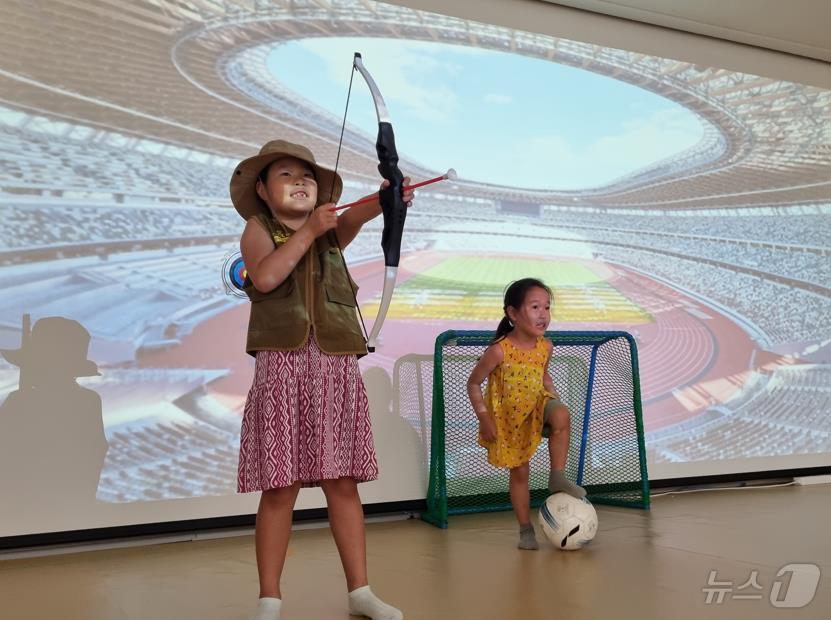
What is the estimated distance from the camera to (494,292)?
4.06 meters

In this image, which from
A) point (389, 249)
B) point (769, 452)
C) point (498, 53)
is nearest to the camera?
point (389, 249)

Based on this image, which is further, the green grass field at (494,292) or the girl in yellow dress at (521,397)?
the green grass field at (494,292)

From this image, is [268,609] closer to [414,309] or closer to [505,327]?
[505,327]

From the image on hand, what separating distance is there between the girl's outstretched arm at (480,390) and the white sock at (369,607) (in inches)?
41.0

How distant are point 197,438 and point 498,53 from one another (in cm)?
237

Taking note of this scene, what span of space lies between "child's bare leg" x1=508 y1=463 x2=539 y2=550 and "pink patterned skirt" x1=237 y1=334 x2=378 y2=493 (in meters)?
1.13

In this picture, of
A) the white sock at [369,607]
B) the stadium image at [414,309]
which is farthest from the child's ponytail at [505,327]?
the white sock at [369,607]

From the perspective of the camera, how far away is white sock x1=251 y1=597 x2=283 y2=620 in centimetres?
198

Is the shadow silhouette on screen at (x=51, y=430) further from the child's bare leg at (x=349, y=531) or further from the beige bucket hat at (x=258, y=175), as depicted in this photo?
the child's bare leg at (x=349, y=531)

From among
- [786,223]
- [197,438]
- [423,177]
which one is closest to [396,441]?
[197,438]

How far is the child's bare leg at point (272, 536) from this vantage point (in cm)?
204

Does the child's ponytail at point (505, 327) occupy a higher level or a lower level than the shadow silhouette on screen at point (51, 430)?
higher

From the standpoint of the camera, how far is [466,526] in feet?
11.5

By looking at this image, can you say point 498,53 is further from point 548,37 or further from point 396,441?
point 396,441
